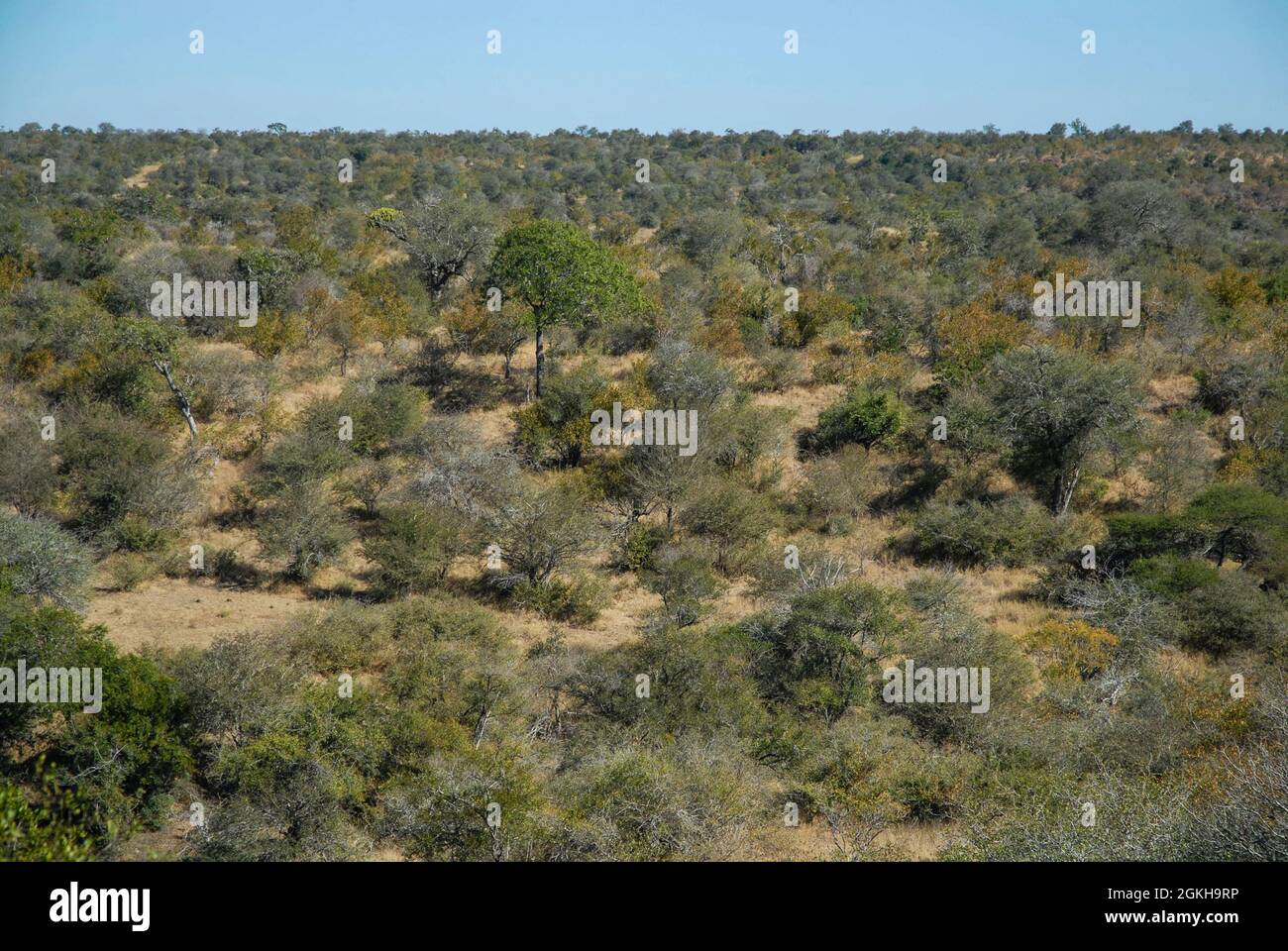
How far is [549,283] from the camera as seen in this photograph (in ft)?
76.7

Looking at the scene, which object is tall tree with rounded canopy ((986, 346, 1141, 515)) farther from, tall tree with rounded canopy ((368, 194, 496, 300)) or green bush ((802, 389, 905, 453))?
tall tree with rounded canopy ((368, 194, 496, 300))

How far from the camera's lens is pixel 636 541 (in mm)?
19562

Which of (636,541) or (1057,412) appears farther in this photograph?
(1057,412)

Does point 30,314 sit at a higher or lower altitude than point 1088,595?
higher

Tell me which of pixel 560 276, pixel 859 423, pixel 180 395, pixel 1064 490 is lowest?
pixel 1064 490

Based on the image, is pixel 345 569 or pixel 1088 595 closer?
pixel 1088 595

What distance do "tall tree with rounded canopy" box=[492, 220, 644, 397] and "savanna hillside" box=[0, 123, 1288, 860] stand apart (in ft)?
0.44

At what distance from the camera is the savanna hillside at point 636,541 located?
10648 mm

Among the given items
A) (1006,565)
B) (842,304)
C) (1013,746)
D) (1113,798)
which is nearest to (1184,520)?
(1006,565)

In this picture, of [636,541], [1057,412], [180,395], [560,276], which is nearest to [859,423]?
[1057,412]

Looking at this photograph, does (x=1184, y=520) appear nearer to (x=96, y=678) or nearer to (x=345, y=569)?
(x=345, y=569)

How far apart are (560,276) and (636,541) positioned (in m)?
8.07

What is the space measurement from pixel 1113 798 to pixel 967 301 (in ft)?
75.2

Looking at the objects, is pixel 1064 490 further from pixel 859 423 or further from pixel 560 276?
pixel 560 276
